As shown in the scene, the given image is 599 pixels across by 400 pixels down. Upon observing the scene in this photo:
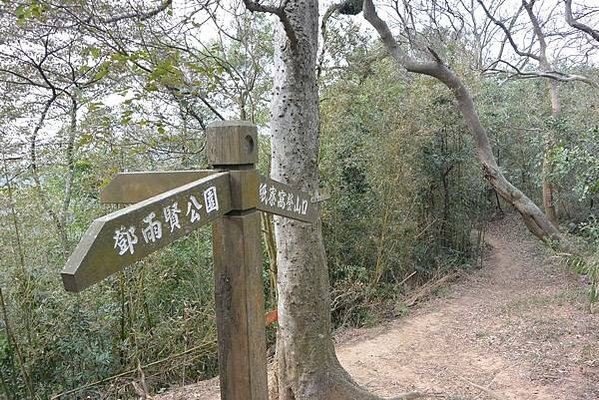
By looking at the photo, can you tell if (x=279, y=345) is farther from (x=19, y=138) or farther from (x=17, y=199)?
(x=19, y=138)

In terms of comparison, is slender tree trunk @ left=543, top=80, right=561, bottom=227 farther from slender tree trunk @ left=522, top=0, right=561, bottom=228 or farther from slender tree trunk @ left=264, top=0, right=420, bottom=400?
slender tree trunk @ left=264, top=0, right=420, bottom=400

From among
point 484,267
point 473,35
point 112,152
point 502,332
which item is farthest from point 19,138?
point 473,35

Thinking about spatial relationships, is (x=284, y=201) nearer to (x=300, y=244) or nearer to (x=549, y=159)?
(x=300, y=244)

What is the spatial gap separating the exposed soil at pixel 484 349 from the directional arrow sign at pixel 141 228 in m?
2.41

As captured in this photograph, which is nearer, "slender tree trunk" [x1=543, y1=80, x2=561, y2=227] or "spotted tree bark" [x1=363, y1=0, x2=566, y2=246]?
"spotted tree bark" [x1=363, y1=0, x2=566, y2=246]

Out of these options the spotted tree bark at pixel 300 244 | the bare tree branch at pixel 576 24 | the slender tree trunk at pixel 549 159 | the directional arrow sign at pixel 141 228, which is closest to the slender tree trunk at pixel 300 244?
the spotted tree bark at pixel 300 244

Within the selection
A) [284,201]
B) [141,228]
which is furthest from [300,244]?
[141,228]

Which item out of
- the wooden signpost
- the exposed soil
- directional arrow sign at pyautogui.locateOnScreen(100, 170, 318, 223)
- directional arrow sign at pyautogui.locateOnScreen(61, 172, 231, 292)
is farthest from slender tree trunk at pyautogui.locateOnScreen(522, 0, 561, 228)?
directional arrow sign at pyautogui.locateOnScreen(61, 172, 231, 292)

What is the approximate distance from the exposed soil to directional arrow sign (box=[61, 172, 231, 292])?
241cm

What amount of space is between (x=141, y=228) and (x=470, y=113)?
640cm

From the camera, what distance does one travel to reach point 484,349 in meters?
3.71

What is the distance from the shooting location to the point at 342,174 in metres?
5.48

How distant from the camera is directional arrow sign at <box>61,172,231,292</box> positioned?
0.77 metres

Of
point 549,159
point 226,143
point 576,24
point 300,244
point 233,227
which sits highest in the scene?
point 576,24
